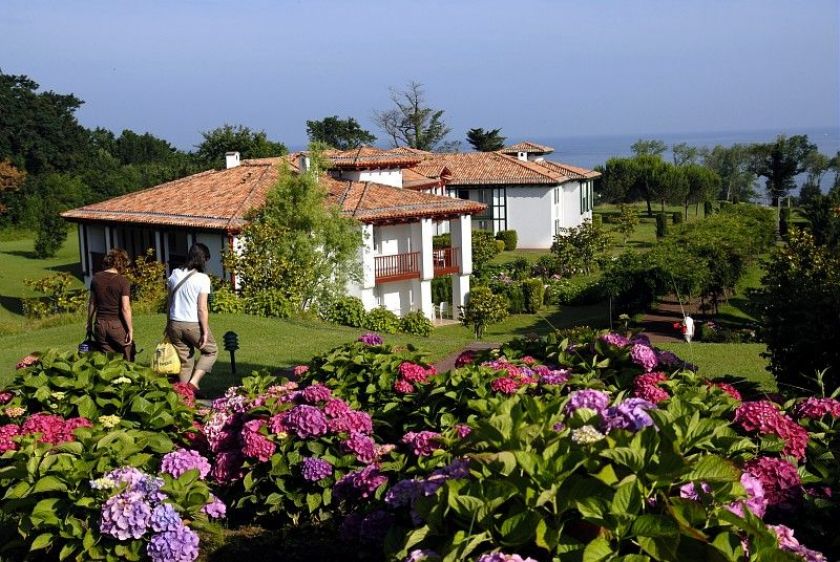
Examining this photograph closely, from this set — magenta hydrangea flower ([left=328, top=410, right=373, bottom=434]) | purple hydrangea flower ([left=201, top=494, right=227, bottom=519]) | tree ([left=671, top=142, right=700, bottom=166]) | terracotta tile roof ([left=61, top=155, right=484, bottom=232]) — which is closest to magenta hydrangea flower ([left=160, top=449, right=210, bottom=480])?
purple hydrangea flower ([left=201, top=494, right=227, bottom=519])

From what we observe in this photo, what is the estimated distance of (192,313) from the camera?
9.64m

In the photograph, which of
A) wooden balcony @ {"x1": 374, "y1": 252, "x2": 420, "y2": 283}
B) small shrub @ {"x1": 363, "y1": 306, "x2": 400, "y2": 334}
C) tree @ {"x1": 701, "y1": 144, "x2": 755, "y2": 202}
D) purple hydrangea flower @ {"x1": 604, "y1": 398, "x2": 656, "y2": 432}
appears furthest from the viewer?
tree @ {"x1": 701, "y1": 144, "x2": 755, "y2": 202}

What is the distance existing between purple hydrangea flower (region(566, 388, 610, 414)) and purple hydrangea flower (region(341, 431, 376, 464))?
1524 millimetres

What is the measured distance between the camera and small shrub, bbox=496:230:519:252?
163 ft

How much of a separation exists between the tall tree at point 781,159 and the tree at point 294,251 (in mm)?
52300

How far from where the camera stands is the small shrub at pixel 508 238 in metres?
49.8

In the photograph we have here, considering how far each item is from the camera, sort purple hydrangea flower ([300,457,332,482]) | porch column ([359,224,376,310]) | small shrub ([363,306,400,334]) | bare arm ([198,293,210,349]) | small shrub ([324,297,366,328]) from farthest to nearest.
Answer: porch column ([359,224,376,310]) → small shrub ([324,297,366,328]) → small shrub ([363,306,400,334]) → bare arm ([198,293,210,349]) → purple hydrangea flower ([300,457,332,482])

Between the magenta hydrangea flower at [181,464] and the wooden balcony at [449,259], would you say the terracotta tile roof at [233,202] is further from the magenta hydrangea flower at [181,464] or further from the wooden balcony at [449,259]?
the magenta hydrangea flower at [181,464]

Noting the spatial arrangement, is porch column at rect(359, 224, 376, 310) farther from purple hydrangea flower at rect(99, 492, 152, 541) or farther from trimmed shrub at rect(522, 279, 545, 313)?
purple hydrangea flower at rect(99, 492, 152, 541)

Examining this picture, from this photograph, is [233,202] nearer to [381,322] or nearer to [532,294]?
[381,322]

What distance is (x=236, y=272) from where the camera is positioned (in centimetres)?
2219

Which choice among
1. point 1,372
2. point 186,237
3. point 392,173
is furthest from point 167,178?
point 1,372

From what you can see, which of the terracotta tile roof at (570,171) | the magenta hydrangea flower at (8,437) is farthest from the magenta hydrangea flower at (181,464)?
the terracotta tile roof at (570,171)

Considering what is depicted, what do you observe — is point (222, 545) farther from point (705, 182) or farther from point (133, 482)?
point (705, 182)
